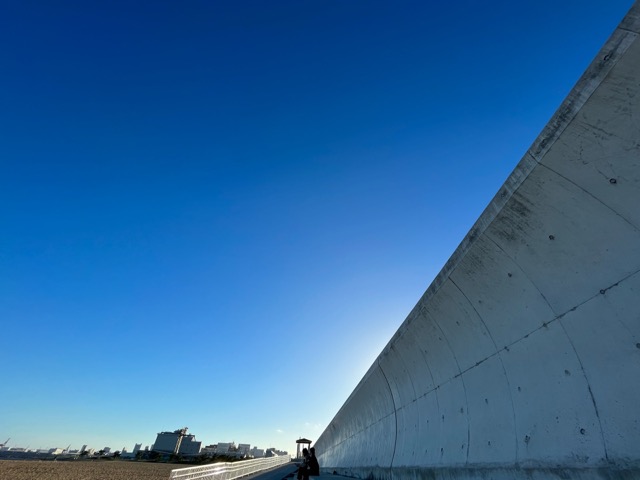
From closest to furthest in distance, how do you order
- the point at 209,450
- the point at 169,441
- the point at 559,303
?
the point at 559,303
the point at 169,441
the point at 209,450

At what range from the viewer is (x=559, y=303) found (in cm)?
369

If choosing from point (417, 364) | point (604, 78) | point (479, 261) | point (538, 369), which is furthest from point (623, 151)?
point (417, 364)

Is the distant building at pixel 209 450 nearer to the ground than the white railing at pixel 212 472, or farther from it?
farther from it

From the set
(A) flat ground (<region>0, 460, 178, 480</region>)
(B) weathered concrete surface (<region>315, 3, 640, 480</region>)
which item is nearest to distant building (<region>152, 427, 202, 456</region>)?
(A) flat ground (<region>0, 460, 178, 480</region>)

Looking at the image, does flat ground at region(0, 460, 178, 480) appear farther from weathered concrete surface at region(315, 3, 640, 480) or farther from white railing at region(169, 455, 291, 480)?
weathered concrete surface at region(315, 3, 640, 480)

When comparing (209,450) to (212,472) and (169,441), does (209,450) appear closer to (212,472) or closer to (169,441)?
(169,441)

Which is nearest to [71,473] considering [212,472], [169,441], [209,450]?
[212,472]

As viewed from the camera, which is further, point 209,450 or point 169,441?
point 209,450

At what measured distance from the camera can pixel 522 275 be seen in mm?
4121

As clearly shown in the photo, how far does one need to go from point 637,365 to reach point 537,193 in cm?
179

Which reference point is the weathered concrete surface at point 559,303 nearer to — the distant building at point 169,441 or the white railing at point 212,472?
the white railing at point 212,472

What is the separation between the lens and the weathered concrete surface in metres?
2.94

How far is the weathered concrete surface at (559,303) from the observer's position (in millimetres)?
2936

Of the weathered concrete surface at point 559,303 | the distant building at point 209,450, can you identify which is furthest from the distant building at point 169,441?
the weathered concrete surface at point 559,303
